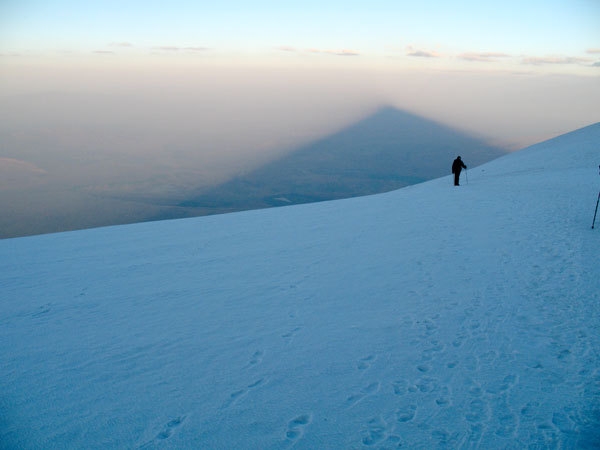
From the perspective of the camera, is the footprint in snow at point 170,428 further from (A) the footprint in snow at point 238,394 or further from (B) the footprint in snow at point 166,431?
(A) the footprint in snow at point 238,394

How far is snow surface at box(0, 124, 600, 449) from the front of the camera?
4.34 meters

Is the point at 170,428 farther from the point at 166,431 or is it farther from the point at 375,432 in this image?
the point at 375,432

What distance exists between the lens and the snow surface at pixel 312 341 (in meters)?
4.34

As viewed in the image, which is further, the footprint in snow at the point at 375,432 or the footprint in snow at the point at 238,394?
the footprint in snow at the point at 238,394

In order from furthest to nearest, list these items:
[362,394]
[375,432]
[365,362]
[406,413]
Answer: [365,362] → [362,394] → [406,413] → [375,432]

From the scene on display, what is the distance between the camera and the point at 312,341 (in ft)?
19.7

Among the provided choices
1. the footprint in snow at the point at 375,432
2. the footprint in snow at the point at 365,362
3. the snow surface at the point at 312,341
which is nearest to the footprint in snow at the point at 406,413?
the snow surface at the point at 312,341

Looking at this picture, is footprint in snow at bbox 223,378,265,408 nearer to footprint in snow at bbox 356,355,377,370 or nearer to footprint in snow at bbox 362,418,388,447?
footprint in snow at bbox 356,355,377,370

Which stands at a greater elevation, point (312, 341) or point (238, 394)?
point (312, 341)

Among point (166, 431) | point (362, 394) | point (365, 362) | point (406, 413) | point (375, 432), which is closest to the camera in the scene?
point (375, 432)

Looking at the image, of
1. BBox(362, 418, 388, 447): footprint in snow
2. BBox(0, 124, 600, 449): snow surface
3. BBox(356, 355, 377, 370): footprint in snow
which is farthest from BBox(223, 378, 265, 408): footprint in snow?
BBox(362, 418, 388, 447): footprint in snow

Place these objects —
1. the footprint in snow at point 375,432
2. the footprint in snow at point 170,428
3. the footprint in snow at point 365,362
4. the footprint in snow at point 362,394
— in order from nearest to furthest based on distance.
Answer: the footprint in snow at point 375,432, the footprint in snow at point 170,428, the footprint in snow at point 362,394, the footprint in snow at point 365,362

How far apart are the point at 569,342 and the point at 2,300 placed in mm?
9290

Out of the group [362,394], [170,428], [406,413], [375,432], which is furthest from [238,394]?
[406,413]
